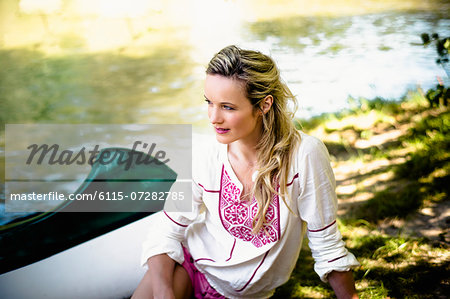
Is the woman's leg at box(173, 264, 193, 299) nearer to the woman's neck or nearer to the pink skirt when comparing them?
the pink skirt

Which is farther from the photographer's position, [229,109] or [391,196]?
[391,196]

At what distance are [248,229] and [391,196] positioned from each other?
4.85 feet

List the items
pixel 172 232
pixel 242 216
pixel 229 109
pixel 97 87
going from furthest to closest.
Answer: pixel 97 87 → pixel 172 232 → pixel 242 216 → pixel 229 109

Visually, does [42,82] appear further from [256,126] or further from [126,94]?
[256,126]

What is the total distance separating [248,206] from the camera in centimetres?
143

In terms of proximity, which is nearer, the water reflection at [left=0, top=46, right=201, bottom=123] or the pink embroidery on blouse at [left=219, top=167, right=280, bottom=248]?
the pink embroidery on blouse at [left=219, top=167, right=280, bottom=248]

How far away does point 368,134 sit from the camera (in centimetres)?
341

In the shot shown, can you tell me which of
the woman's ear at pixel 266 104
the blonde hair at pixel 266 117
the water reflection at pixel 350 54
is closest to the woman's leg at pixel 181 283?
the blonde hair at pixel 266 117

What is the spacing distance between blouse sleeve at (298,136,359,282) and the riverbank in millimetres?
710

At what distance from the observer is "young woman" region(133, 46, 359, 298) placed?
4.39ft
